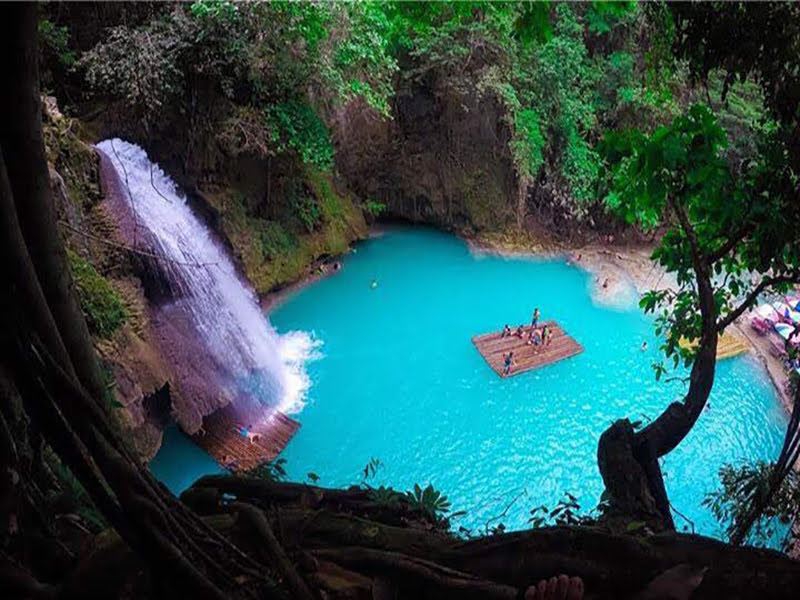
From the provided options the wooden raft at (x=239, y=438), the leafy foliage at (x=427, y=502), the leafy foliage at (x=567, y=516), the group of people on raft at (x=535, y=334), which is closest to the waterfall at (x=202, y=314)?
the wooden raft at (x=239, y=438)

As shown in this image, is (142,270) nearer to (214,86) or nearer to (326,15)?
(214,86)

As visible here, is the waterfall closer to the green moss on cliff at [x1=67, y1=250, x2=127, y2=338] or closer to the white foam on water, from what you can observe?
the white foam on water

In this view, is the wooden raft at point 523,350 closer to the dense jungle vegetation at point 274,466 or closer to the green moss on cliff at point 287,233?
the green moss on cliff at point 287,233

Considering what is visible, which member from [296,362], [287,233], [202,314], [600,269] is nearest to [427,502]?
[202,314]

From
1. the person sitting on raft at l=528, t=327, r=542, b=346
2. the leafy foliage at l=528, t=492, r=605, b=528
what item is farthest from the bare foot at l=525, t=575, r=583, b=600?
the person sitting on raft at l=528, t=327, r=542, b=346

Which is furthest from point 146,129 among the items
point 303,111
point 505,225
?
point 505,225

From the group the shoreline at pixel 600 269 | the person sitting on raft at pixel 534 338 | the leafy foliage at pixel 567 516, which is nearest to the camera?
the leafy foliage at pixel 567 516

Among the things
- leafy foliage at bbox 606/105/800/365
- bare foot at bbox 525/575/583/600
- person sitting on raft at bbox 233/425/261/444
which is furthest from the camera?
person sitting on raft at bbox 233/425/261/444
